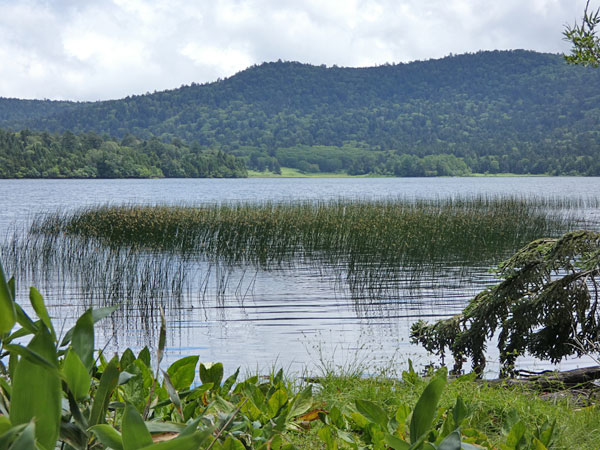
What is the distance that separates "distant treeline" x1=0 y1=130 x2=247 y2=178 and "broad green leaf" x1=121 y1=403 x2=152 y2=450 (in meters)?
79.4

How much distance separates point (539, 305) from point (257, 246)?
850 cm

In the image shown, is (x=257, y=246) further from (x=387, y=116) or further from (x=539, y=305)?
(x=387, y=116)

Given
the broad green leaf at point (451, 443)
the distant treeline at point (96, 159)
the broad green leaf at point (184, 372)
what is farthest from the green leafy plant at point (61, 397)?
the distant treeline at point (96, 159)

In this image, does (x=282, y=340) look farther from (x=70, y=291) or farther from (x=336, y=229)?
(x=336, y=229)

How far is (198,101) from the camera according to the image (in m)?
138

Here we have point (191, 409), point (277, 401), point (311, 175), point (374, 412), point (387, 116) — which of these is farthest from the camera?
point (387, 116)

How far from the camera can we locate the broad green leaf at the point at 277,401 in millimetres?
1782

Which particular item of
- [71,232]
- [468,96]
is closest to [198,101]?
[468,96]

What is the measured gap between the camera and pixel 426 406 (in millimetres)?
871

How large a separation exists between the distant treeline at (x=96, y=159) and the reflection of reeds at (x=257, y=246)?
63.5 m

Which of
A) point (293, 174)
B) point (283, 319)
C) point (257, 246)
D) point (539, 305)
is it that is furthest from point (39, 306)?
point (293, 174)

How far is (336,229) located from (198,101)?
129 metres

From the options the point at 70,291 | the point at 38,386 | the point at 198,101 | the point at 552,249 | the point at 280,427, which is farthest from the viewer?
the point at 198,101

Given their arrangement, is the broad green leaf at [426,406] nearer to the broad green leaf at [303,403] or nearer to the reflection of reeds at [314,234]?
the broad green leaf at [303,403]
